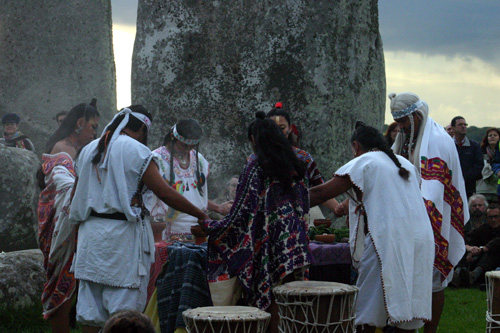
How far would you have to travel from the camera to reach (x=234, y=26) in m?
7.75

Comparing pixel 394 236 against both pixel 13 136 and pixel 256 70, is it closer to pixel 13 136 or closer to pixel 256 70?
pixel 256 70

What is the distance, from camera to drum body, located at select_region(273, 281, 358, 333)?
436cm

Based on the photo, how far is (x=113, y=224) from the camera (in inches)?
184

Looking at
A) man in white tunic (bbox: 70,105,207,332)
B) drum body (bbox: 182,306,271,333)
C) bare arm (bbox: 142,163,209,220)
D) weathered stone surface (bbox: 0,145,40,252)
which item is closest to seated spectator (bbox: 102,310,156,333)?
drum body (bbox: 182,306,271,333)

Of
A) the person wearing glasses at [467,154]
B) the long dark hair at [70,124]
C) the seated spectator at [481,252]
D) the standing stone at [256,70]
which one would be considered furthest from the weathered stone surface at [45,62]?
the long dark hair at [70,124]

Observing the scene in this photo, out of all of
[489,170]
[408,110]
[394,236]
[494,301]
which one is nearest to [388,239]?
[394,236]

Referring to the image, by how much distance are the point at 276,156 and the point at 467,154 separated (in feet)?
18.4

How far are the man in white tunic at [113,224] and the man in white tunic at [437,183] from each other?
76.5 inches

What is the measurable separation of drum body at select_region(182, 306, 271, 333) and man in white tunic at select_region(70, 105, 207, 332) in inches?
25.4

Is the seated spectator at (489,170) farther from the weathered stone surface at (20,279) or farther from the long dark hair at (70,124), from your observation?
the long dark hair at (70,124)

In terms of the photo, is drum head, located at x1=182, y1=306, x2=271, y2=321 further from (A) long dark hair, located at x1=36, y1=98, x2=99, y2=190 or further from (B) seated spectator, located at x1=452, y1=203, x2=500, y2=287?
(B) seated spectator, located at x1=452, y1=203, x2=500, y2=287

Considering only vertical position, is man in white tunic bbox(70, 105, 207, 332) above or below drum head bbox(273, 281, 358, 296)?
above

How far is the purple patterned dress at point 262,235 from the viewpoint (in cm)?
481

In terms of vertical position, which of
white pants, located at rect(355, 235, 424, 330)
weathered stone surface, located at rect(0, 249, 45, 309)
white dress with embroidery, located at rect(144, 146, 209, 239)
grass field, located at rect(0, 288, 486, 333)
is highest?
white dress with embroidery, located at rect(144, 146, 209, 239)
